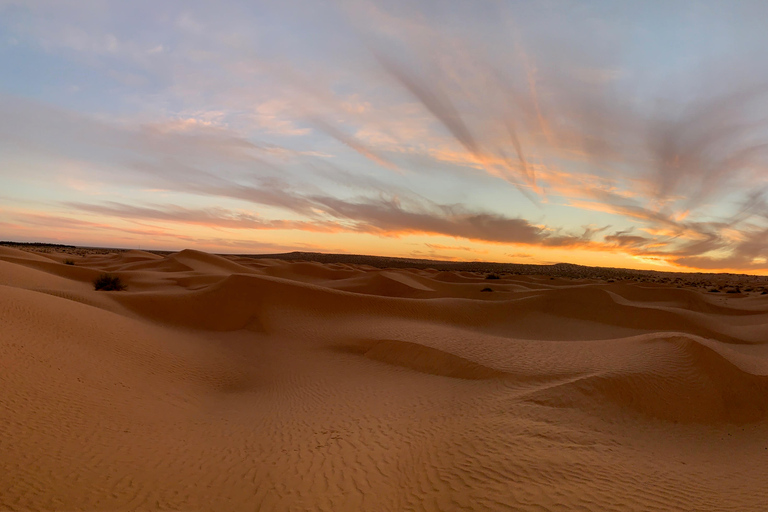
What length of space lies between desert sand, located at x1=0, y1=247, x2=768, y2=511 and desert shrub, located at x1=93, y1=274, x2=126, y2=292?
8.65 meters

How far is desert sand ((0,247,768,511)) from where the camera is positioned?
5.83 meters

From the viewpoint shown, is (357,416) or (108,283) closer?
(357,416)

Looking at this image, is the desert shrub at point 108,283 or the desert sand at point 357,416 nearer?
the desert sand at point 357,416

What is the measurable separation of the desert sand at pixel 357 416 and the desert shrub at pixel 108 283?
865 cm

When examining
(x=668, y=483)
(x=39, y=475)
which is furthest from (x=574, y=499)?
(x=39, y=475)

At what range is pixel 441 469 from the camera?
21.2ft

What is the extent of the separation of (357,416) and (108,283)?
83.2 feet

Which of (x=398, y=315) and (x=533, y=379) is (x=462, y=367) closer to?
(x=533, y=379)

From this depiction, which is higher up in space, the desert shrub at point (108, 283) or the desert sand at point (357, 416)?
the desert shrub at point (108, 283)

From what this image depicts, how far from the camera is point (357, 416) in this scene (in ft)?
30.3

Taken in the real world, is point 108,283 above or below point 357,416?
above

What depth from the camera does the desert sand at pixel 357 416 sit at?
5828mm

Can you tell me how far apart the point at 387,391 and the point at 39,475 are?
24.2 ft

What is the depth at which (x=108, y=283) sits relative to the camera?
27219 millimetres
